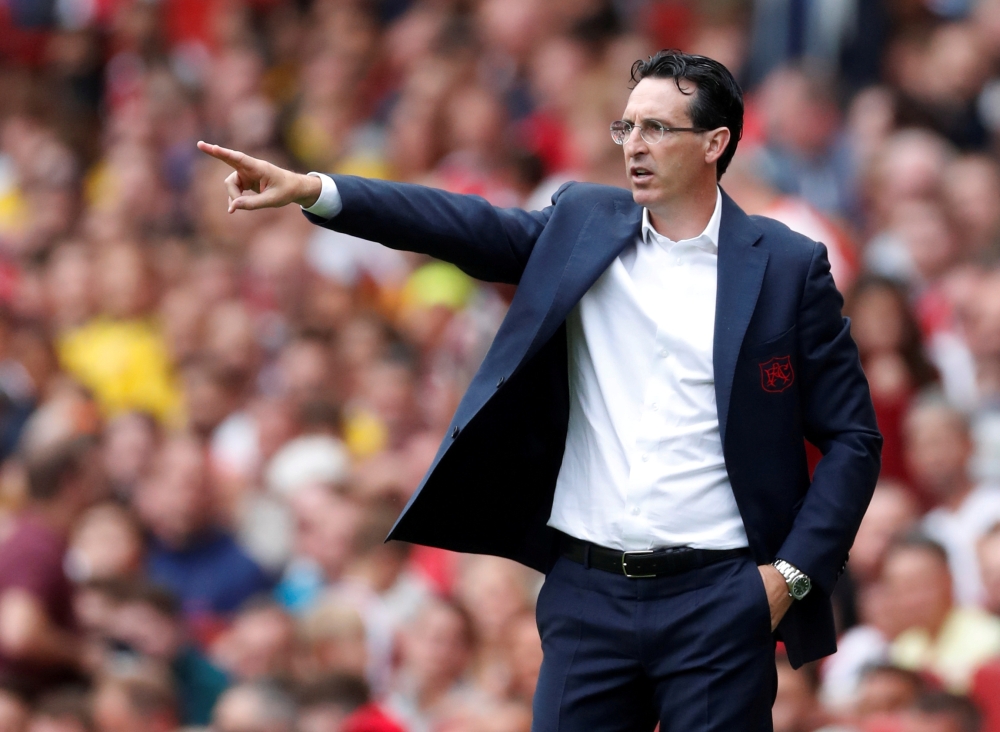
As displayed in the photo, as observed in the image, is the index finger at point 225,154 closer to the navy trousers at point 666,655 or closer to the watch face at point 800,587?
the navy trousers at point 666,655

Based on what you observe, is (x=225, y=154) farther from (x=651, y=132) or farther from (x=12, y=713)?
(x=12, y=713)

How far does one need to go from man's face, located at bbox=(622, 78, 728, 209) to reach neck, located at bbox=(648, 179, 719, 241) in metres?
0.05

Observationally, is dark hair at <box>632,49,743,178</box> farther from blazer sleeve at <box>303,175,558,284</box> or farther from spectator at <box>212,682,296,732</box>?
spectator at <box>212,682,296,732</box>

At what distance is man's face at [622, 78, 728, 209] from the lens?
4.04 meters

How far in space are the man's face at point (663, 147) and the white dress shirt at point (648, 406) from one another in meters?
0.15

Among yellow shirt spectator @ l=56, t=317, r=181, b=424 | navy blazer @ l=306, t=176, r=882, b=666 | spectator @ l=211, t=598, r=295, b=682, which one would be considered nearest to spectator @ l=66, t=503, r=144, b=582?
spectator @ l=211, t=598, r=295, b=682

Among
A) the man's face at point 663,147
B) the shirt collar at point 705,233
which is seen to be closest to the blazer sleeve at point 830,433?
the shirt collar at point 705,233

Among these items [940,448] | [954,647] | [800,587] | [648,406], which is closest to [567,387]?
[648,406]

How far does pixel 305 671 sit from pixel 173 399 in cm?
326

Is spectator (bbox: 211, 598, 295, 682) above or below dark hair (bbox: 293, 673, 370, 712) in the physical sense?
above

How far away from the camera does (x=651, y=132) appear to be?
4051 millimetres

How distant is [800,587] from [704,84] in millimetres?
1225

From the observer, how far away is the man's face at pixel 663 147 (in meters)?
4.04

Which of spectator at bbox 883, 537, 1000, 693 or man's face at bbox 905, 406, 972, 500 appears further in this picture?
man's face at bbox 905, 406, 972, 500
